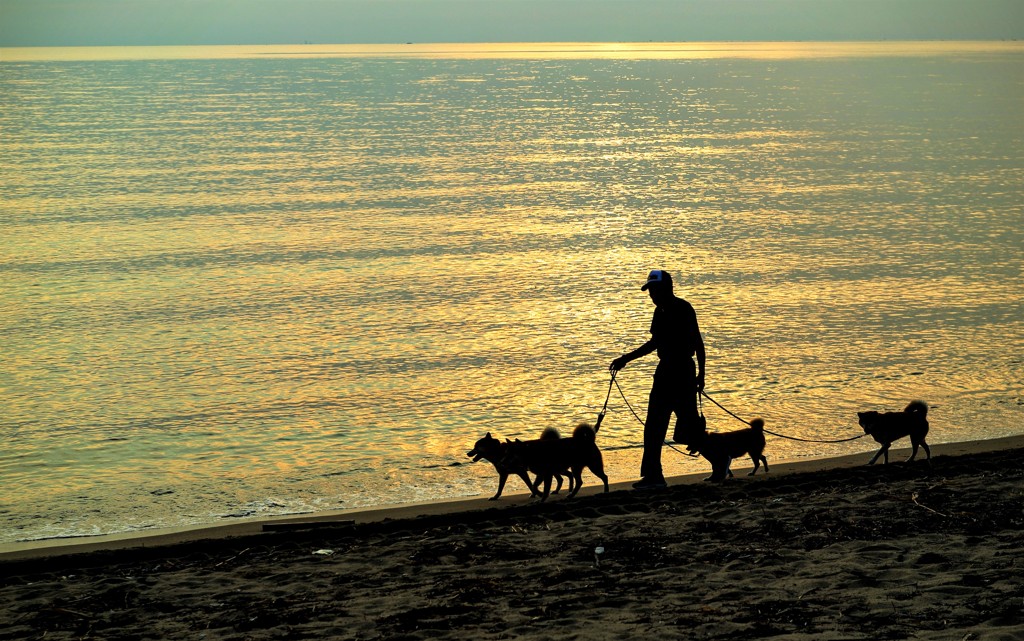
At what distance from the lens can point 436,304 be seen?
19.7 meters

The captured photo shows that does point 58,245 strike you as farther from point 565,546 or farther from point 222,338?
point 565,546

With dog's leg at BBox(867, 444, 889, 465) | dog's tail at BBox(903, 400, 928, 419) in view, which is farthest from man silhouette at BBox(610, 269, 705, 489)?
dog's tail at BBox(903, 400, 928, 419)

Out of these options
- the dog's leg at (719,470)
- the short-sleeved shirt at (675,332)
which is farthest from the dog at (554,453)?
the dog's leg at (719,470)

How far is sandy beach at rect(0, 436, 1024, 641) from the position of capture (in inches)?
260

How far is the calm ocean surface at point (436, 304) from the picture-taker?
12.2m

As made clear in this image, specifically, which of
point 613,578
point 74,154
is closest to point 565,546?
point 613,578

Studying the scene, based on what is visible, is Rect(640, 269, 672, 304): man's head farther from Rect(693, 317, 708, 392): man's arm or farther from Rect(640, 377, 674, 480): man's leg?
Rect(640, 377, 674, 480): man's leg

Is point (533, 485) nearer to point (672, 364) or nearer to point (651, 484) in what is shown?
point (651, 484)

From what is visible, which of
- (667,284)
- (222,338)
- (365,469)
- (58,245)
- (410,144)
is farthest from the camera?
(410,144)

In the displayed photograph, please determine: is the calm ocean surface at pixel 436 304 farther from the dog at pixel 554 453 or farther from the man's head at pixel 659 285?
the man's head at pixel 659 285

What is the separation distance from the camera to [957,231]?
2698 cm

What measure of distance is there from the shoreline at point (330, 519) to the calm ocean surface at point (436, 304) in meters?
0.30

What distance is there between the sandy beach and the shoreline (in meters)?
0.05

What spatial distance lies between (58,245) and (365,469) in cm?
1728
